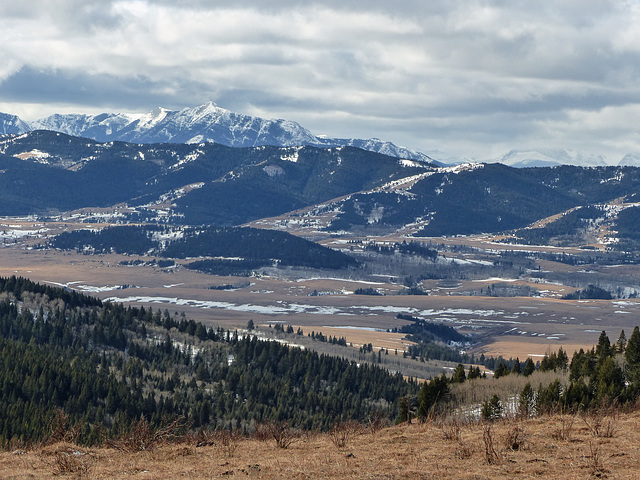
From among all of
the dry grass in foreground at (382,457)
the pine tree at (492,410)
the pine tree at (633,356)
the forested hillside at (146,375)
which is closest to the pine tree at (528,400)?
the pine tree at (492,410)

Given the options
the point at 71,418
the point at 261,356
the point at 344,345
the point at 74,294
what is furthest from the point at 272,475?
the point at 344,345

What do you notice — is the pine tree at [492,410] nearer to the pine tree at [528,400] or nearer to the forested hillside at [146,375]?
the pine tree at [528,400]

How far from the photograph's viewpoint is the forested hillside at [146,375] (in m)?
100

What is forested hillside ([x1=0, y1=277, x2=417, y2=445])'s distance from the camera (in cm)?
10038

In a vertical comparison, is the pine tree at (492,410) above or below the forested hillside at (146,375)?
above

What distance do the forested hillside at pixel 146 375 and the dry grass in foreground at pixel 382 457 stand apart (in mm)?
42529

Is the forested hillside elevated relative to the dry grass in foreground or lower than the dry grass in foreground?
lower

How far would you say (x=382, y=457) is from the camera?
1452 inches

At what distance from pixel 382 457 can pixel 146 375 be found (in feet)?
314

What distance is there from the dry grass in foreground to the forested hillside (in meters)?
42.5

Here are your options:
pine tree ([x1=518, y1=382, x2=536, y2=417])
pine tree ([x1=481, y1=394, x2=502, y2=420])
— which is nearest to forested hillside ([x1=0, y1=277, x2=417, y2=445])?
pine tree ([x1=518, y1=382, x2=536, y2=417])

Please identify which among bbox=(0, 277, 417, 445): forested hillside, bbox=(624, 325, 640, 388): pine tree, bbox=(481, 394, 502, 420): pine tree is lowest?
bbox=(0, 277, 417, 445): forested hillside

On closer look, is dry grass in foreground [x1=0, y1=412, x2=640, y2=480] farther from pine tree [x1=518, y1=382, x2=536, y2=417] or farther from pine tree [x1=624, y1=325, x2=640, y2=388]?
pine tree [x1=624, y1=325, x2=640, y2=388]

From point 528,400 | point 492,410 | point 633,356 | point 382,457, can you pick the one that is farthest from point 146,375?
point 382,457
